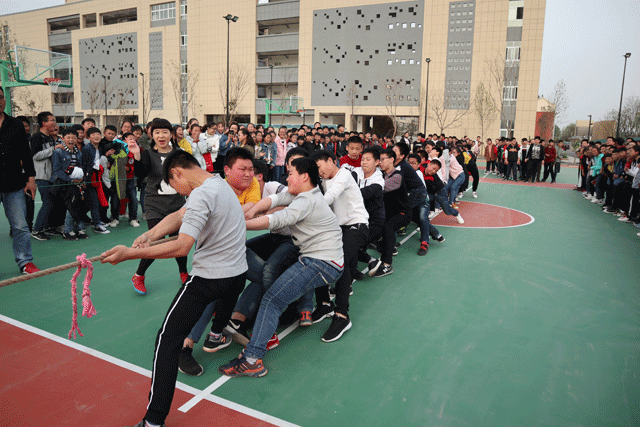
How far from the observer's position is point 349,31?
41.0 metres

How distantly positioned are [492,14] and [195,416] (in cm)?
4232

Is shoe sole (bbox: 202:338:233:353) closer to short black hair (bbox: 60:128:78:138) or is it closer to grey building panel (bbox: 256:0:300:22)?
short black hair (bbox: 60:128:78:138)

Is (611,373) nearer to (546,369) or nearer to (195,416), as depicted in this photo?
(546,369)

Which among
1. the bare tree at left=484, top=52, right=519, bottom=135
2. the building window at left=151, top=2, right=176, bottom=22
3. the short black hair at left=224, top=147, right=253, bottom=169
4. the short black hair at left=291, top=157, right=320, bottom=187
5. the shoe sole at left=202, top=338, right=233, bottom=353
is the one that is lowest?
the shoe sole at left=202, top=338, right=233, bottom=353

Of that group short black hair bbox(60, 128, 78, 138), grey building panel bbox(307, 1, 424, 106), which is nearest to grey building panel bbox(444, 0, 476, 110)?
grey building panel bbox(307, 1, 424, 106)

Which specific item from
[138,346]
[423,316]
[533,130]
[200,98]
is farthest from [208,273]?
[200,98]

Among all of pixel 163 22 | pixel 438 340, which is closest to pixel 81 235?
pixel 438 340

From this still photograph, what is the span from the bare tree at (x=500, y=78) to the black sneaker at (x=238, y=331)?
3936 cm

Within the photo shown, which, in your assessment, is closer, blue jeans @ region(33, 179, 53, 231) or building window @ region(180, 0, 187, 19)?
blue jeans @ region(33, 179, 53, 231)

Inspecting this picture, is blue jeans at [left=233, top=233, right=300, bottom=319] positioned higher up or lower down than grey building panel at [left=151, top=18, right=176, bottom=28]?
lower down

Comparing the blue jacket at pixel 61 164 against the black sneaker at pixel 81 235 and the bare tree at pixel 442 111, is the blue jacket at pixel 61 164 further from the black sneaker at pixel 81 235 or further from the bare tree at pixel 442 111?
the bare tree at pixel 442 111

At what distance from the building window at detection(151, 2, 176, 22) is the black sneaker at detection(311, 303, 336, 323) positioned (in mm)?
52280

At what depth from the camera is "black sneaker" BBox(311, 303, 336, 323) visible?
170 inches

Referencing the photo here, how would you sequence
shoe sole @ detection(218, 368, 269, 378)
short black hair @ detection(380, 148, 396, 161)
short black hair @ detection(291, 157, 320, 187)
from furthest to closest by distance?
short black hair @ detection(380, 148, 396, 161) < short black hair @ detection(291, 157, 320, 187) < shoe sole @ detection(218, 368, 269, 378)
